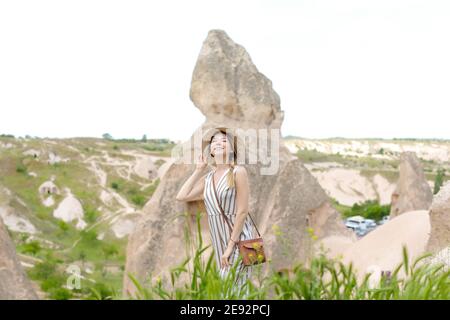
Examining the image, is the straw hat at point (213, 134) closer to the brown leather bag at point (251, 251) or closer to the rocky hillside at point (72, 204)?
the brown leather bag at point (251, 251)

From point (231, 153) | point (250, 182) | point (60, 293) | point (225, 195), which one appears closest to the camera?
point (225, 195)

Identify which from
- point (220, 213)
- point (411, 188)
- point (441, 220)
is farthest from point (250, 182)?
point (411, 188)

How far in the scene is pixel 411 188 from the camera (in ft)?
36.3

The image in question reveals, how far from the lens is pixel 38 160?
101 feet

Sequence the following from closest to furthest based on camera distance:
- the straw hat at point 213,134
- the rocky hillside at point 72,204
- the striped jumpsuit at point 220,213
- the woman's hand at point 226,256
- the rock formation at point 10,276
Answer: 1. the woman's hand at point 226,256
2. the striped jumpsuit at point 220,213
3. the straw hat at point 213,134
4. the rock formation at point 10,276
5. the rocky hillside at point 72,204

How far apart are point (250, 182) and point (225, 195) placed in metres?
3.70

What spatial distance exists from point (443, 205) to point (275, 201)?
2423mm

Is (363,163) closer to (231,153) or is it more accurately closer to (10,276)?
(10,276)

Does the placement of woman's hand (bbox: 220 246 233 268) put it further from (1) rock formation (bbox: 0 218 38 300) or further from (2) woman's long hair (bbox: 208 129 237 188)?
(1) rock formation (bbox: 0 218 38 300)

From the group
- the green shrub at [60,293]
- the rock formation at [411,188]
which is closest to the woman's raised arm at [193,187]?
the green shrub at [60,293]

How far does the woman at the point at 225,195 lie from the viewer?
3.38m

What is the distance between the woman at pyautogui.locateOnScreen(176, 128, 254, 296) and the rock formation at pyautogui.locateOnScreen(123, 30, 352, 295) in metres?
3.21

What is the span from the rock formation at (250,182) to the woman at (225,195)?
3.21 metres
